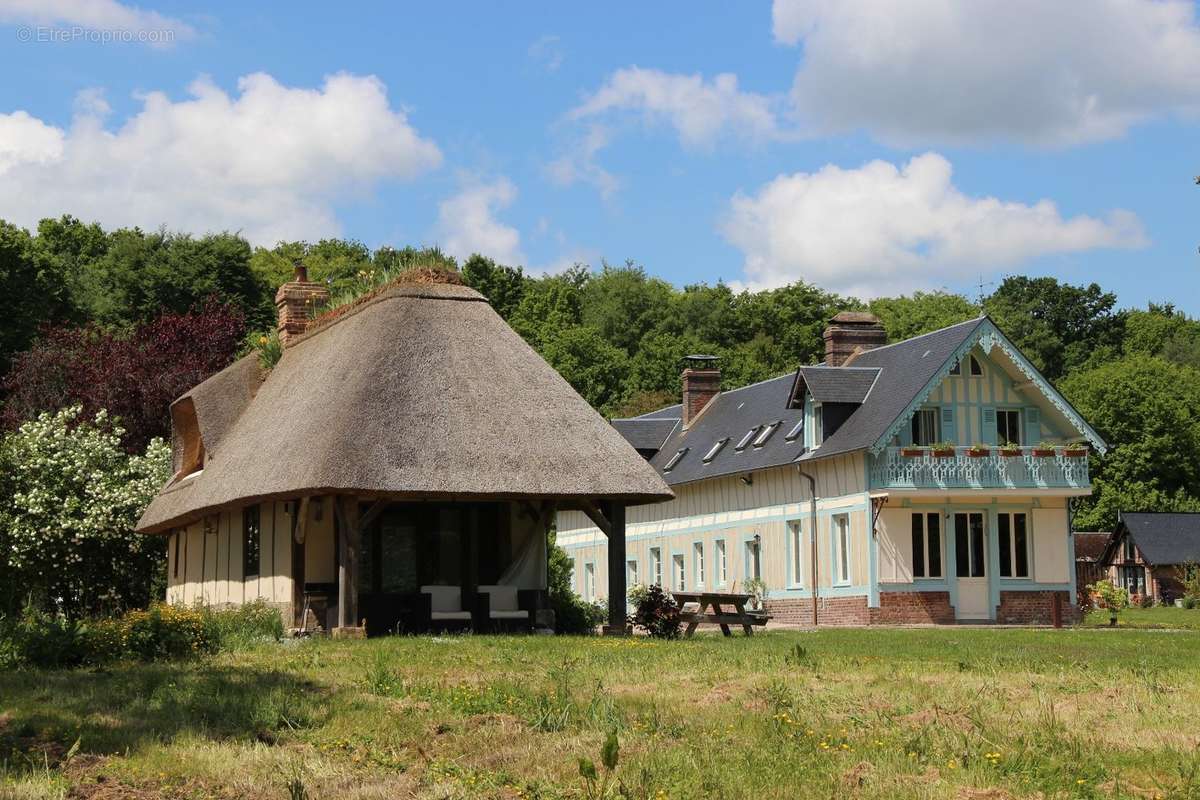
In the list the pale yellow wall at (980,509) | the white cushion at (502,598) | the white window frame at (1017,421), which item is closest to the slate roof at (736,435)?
the pale yellow wall at (980,509)

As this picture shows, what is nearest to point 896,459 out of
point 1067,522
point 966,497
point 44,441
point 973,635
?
point 966,497

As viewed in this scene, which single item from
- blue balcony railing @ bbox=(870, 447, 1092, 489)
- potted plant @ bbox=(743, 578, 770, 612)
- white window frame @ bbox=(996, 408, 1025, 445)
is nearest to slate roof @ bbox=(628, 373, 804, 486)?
potted plant @ bbox=(743, 578, 770, 612)

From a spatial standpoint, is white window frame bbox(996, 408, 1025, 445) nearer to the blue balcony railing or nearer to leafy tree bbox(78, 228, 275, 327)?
the blue balcony railing

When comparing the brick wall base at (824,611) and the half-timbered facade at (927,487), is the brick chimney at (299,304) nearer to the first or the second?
the half-timbered facade at (927,487)

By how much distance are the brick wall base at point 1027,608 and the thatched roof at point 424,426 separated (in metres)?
16.1

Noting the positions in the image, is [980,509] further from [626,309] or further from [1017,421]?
[626,309]

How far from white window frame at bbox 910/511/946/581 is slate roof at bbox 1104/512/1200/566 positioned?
1151 inches

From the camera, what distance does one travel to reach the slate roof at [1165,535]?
61.3 m

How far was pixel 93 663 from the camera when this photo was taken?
53.6 feet

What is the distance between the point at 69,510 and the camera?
31.7 m

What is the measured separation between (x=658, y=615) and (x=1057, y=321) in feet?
220

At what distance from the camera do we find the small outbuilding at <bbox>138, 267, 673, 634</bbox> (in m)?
21.0

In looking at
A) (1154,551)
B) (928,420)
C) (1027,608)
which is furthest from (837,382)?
(1154,551)

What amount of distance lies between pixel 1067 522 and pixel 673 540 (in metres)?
13.6
